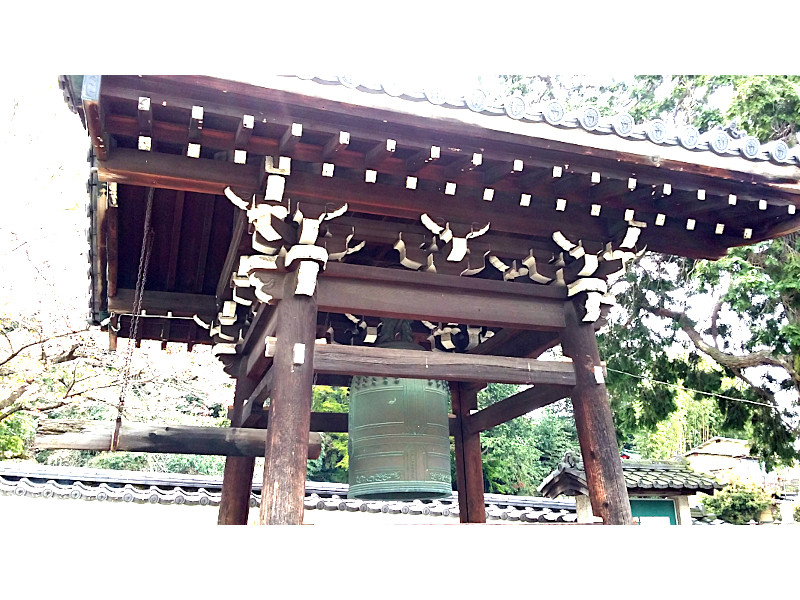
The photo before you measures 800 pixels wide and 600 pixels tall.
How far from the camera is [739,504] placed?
628 inches

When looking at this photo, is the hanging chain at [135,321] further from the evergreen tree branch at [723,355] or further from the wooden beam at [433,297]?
the evergreen tree branch at [723,355]

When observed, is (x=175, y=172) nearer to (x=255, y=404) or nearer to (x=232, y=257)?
(x=232, y=257)

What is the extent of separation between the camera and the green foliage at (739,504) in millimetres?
15766

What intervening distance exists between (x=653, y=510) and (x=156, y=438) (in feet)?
25.3

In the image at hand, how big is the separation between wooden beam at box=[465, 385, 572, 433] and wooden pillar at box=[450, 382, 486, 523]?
0.13 metres

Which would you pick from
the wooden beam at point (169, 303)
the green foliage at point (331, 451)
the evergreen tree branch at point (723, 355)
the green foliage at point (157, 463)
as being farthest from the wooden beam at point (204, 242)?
the green foliage at point (331, 451)

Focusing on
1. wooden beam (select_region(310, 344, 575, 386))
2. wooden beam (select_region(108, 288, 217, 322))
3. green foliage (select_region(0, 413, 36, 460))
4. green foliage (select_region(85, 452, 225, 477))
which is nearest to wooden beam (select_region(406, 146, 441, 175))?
wooden beam (select_region(310, 344, 575, 386))

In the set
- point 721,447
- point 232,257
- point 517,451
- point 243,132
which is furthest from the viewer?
point 721,447

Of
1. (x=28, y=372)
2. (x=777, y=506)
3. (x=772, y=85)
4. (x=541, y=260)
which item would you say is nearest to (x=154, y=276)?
(x=541, y=260)

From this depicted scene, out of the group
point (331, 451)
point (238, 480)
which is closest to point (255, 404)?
point (238, 480)

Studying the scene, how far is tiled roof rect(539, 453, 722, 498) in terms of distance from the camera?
886cm

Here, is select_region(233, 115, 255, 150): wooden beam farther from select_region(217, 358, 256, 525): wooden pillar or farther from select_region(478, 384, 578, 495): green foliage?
select_region(478, 384, 578, 495): green foliage

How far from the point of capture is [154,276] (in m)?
5.96

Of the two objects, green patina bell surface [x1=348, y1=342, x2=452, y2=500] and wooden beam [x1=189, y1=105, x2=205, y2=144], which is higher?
wooden beam [x1=189, y1=105, x2=205, y2=144]
